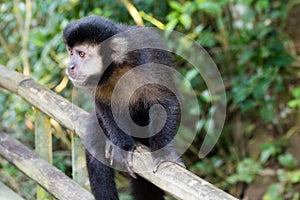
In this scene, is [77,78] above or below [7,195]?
above

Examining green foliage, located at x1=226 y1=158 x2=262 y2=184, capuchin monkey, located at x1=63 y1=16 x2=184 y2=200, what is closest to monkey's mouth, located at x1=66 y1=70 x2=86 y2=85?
capuchin monkey, located at x1=63 y1=16 x2=184 y2=200

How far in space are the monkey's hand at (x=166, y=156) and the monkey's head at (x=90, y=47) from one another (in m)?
0.47

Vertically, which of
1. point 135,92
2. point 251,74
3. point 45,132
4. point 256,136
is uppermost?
point 135,92

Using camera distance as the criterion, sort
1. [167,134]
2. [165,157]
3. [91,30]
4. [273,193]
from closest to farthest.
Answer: [165,157]
[167,134]
[91,30]
[273,193]

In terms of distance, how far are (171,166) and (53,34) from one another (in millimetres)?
2038

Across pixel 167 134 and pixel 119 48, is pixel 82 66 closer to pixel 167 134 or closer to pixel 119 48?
pixel 119 48

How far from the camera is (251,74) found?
4695mm

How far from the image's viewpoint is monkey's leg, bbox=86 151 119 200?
257cm

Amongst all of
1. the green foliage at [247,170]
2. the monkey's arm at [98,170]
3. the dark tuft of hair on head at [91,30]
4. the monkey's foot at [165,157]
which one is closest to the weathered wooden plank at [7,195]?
the monkey's arm at [98,170]

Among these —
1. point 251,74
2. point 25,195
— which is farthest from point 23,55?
point 251,74

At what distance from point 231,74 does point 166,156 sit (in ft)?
8.31

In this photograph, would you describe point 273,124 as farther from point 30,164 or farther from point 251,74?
point 30,164

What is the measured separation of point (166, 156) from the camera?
2307 millimetres

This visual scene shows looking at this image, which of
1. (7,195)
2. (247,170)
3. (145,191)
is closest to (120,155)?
(145,191)
